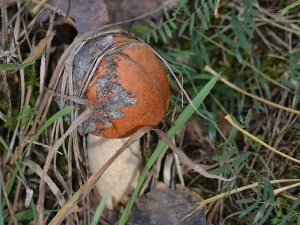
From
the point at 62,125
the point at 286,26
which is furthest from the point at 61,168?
the point at 286,26

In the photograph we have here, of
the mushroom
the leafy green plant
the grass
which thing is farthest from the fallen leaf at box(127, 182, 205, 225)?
the mushroom

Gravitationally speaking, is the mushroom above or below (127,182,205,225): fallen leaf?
above

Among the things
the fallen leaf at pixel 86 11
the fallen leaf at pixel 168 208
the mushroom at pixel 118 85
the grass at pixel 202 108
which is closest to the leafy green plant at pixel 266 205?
the grass at pixel 202 108

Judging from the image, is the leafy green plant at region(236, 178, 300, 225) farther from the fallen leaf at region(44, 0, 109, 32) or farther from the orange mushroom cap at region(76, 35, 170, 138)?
the fallen leaf at region(44, 0, 109, 32)

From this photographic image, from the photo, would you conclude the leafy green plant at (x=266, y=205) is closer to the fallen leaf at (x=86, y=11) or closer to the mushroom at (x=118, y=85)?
the mushroom at (x=118, y=85)

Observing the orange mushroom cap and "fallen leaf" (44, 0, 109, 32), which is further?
"fallen leaf" (44, 0, 109, 32)

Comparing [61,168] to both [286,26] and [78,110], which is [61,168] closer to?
[78,110]

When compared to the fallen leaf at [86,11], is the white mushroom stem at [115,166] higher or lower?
lower

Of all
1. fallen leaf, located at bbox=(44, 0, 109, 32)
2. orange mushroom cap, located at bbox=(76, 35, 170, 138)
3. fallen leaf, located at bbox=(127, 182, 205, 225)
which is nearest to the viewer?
orange mushroom cap, located at bbox=(76, 35, 170, 138)
